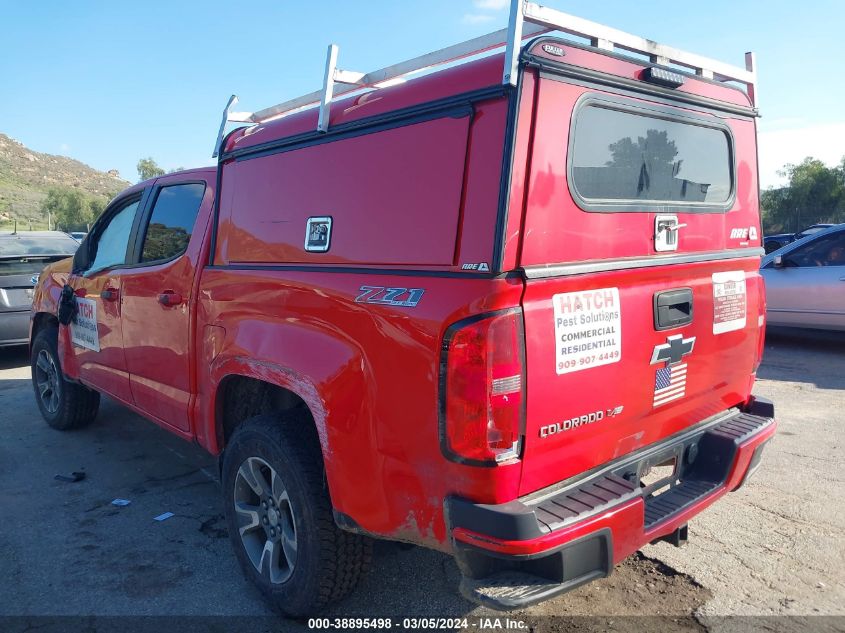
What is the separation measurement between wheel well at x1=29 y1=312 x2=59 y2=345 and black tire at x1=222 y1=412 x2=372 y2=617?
343 cm

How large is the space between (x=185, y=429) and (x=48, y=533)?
99 centimetres

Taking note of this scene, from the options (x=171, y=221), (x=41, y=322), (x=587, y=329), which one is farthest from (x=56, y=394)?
(x=587, y=329)

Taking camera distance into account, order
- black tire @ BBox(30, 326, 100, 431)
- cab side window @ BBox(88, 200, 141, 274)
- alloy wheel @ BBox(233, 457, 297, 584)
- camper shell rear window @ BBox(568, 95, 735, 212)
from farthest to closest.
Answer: black tire @ BBox(30, 326, 100, 431) → cab side window @ BBox(88, 200, 141, 274) → alloy wheel @ BBox(233, 457, 297, 584) → camper shell rear window @ BBox(568, 95, 735, 212)

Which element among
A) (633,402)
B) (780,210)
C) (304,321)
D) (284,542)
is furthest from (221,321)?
(780,210)

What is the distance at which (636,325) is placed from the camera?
254 cm

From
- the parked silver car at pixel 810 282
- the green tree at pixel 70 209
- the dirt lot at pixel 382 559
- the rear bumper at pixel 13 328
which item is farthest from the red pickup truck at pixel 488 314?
the green tree at pixel 70 209

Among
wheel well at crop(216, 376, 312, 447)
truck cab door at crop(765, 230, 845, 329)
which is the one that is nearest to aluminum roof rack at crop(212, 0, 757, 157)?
wheel well at crop(216, 376, 312, 447)

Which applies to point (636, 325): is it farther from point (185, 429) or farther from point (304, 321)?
point (185, 429)

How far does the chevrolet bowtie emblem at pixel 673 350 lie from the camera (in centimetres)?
266

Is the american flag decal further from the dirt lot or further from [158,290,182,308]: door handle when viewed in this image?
[158,290,182,308]: door handle

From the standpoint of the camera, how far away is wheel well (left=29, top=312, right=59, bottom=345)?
5.65m

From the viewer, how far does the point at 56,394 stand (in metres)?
5.59

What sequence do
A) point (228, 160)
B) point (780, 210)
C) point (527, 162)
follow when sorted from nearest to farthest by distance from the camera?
point (527, 162), point (228, 160), point (780, 210)

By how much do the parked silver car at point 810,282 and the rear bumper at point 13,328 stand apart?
30.1ft
